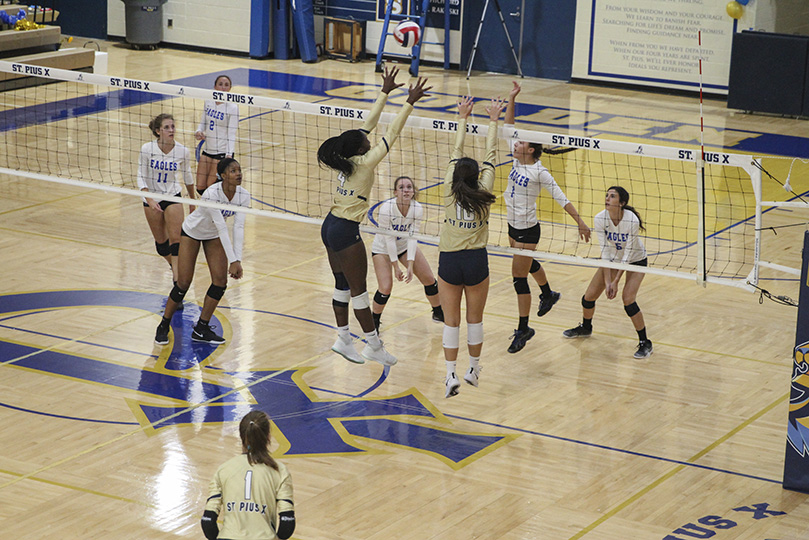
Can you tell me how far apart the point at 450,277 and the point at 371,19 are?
18513 millimetres

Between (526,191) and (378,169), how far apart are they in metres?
6.55

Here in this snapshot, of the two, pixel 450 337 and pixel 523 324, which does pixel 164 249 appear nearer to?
pixel 523 324

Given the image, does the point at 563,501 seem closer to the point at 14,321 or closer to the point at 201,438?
the point at 201,438

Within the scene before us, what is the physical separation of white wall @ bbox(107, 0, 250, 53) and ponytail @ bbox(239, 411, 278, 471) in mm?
21406

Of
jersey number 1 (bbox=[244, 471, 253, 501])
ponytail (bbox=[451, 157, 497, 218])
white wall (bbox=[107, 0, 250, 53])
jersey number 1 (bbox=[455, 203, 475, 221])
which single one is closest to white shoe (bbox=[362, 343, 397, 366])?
jersey number 1 (bbox=[455, 203, 475, 221])

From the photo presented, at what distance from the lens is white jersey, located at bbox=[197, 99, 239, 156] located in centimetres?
1248

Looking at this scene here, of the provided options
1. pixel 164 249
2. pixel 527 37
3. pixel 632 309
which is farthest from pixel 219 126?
pixel 527 37

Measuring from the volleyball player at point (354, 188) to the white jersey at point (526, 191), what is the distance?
1.96 m

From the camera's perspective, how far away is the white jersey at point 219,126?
40.9 feet

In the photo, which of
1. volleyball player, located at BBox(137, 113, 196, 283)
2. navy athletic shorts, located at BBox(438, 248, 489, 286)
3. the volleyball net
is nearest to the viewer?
navy athletic shorts, located at BBox(438, 248, 489, 286)

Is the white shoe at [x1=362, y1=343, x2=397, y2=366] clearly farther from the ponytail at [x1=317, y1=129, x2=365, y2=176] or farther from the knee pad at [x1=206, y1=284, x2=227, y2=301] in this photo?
the knee pad at [x1=206, y1=284, x2=227, y2=301]

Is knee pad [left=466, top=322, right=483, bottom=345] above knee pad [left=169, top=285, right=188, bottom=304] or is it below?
above

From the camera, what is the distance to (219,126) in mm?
12508

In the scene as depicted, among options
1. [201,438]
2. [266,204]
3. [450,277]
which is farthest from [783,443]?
[266,204]
